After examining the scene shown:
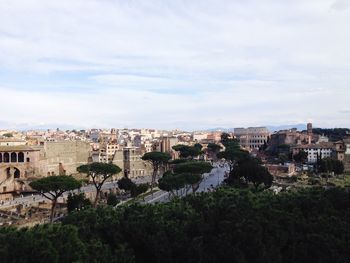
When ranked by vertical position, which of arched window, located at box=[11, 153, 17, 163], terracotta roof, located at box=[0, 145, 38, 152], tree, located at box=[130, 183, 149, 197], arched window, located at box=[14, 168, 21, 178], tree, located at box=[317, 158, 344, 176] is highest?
terracotta roof, located at box=[0, 145, 38, 152]

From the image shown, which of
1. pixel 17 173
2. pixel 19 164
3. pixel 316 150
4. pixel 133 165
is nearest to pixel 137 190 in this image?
pixel 17 173

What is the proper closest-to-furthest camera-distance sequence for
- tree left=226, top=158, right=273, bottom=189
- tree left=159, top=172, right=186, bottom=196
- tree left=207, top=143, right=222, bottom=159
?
tree left=159, top=172, right=186, bottom=196
tree left=226, top=158, right=273, bottom=189
tree left=207, top=143, right=222, bottom=159

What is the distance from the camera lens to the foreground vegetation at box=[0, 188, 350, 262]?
11.7 meters

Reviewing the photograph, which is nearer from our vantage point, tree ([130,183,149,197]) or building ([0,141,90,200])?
tree ([130,183,149,197])

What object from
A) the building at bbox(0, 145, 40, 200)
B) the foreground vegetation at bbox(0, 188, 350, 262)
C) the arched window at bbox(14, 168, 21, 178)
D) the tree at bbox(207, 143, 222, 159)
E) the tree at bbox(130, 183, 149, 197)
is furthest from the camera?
the tree at bbox(207, 143, 222, 159)

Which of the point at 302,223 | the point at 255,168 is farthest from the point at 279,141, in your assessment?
the point at 302,223

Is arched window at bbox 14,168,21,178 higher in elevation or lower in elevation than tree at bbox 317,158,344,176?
lower

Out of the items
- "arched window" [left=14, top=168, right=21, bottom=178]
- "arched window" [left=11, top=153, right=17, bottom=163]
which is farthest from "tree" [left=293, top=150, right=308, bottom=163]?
"arched window" [left=11, top=153, right=17, bottom=163]

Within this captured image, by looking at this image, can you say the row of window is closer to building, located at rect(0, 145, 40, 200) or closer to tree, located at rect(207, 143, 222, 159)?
building, located at rect(0, 145, 40, 200)

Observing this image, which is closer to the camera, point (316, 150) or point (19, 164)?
point (19, 164)

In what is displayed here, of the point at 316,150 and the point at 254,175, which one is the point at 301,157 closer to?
the point at 316,150

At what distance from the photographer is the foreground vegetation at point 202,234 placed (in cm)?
1166

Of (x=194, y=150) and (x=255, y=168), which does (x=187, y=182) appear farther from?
(x=194, y=150)

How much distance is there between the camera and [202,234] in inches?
534
